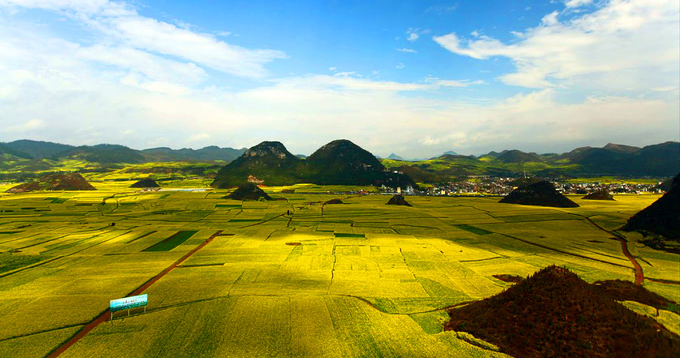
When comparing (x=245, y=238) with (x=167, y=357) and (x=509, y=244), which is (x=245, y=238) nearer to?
(x=167, y=357)

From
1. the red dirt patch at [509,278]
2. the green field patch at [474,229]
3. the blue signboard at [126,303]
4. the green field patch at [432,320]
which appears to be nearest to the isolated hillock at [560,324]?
the green field patch at [432,320]

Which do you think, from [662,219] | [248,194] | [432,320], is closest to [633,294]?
[432,320]

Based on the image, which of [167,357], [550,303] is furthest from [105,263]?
[550,303]

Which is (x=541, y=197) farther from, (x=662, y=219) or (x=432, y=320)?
(x=432, y=320)

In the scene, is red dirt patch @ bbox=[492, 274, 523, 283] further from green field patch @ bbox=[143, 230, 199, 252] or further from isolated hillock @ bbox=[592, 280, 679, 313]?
green field patch @ bbox=[143, 230, 199, 252]

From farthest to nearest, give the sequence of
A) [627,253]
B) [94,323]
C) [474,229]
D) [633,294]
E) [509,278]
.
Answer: [474,229] → [627,253] → [509,278] → [633,294] → [94,323]

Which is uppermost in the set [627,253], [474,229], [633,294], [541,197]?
[541,197]

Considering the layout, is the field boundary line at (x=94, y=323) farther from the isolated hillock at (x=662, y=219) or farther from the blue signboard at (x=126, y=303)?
the isolated hillock at (x=662, y=219)
